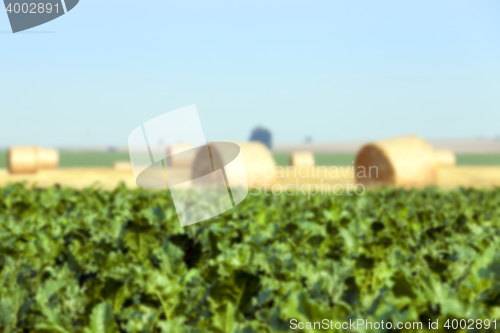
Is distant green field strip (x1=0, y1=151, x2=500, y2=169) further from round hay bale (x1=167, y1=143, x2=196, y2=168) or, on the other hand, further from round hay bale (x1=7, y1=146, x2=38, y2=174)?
round hay bale (x1=167, y1=143, x2=196, y2=168)

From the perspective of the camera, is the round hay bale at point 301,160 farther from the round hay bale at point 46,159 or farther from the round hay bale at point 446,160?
the round hay bale at point 46,159

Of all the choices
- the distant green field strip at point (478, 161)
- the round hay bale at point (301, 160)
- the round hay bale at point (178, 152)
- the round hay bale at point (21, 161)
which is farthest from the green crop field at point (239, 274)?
the distant green field strip at point (478, 161)

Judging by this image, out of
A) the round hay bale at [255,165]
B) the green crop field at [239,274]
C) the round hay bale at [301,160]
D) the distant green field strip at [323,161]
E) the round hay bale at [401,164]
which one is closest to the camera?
the green crop field at [239,274]

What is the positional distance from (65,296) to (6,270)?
24.9 inches

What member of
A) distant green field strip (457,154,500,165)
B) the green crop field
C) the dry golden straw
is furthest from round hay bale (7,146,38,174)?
distant green field strip (457,154,500,165)

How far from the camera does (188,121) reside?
2.88 metres

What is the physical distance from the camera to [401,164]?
16219mm

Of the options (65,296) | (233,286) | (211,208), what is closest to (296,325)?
(233,286)

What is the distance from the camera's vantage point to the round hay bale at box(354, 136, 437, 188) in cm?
1614

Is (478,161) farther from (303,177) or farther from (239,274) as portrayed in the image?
(239,274)

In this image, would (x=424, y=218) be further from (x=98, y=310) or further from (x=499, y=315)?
(x=98, y=310)

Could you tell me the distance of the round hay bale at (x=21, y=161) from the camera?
82.3 ft

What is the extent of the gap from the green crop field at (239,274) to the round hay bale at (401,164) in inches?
474

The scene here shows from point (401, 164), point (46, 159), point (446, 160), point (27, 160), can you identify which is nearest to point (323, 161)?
point (446, 160)
